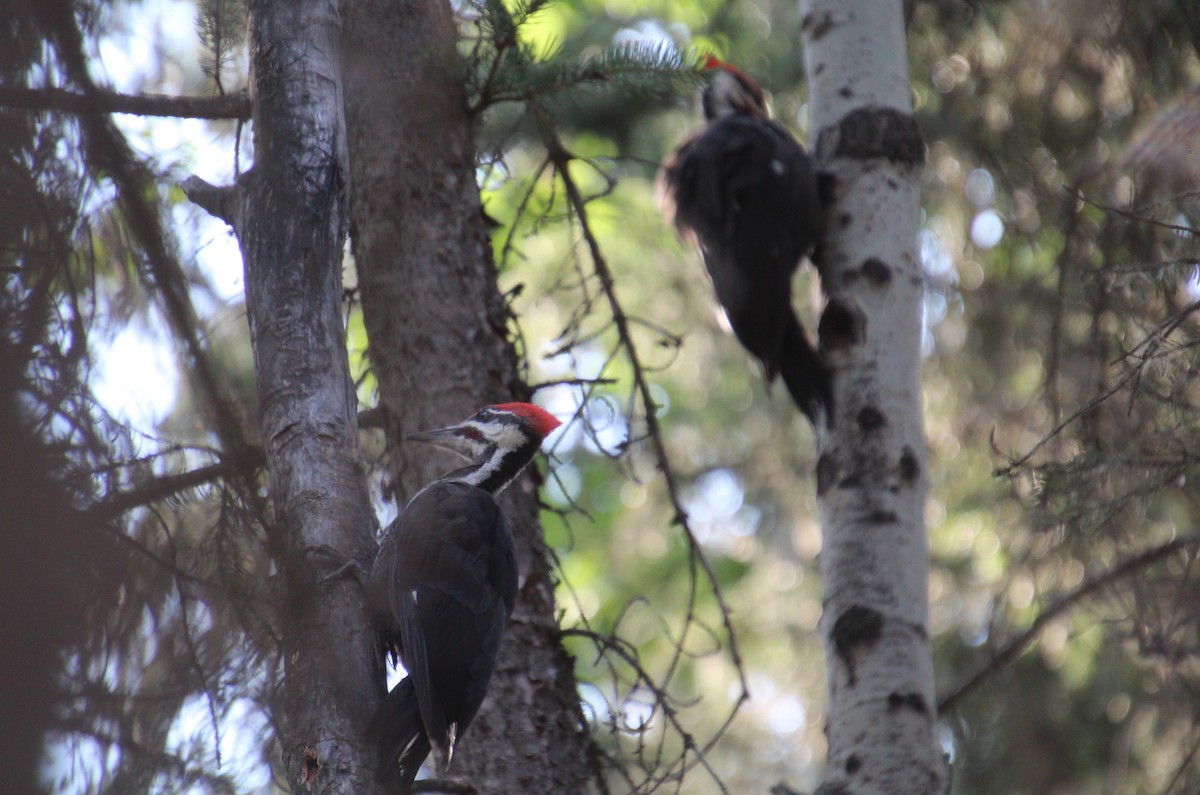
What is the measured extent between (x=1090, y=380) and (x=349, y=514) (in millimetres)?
2942

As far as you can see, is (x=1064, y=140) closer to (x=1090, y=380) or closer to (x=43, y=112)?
(x=1090, y=380)

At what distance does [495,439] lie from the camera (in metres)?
3.80

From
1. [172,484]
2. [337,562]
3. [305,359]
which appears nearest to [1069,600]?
[337,562]

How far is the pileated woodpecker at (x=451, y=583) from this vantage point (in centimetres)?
314

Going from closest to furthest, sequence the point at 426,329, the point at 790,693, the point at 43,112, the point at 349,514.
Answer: the point at 43,112
the point at 349,514
the point at 426,329
the point at 790,693

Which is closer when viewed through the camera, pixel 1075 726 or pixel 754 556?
pixel 1075 726

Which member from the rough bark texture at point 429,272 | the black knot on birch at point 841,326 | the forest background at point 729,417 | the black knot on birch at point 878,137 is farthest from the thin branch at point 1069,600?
the black knot on birch at point 878,137

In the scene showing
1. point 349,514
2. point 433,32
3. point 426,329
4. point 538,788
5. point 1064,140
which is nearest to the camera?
point 349,514

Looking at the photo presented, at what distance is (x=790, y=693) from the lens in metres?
8.93

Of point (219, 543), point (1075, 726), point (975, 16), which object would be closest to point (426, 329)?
point (219, 543)

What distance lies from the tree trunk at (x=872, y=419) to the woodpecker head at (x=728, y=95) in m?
0.65

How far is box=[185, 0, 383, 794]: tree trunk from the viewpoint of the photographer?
2.57m

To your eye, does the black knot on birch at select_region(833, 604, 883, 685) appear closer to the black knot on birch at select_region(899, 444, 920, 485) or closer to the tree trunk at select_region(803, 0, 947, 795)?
the tree trunk at select_region(803, 0, 947, 795)

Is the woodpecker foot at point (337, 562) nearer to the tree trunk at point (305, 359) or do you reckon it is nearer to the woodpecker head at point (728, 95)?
the tree trunk at point (305, 359)
